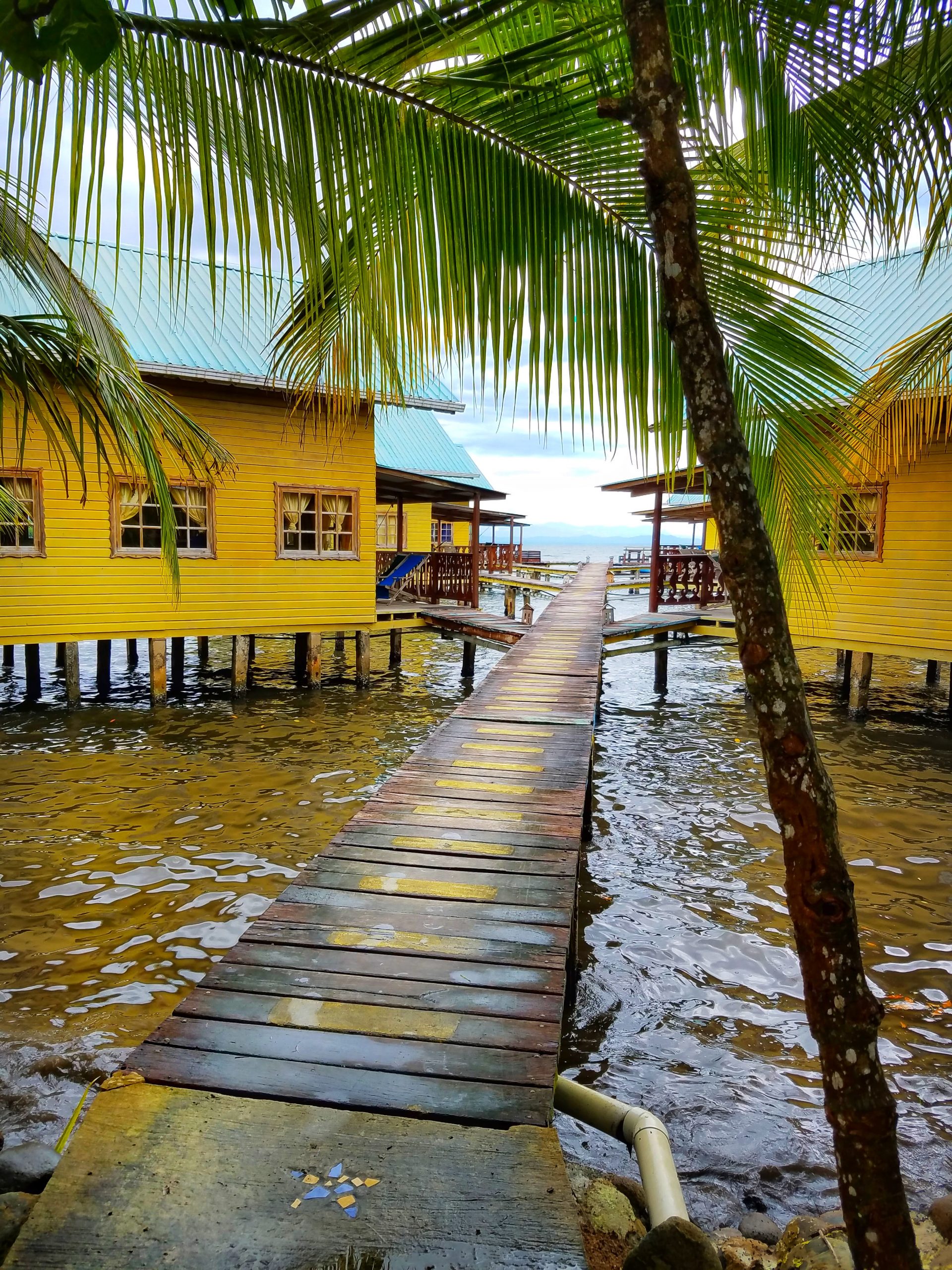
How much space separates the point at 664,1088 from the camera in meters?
4.16

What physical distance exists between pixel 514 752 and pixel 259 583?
8390mm

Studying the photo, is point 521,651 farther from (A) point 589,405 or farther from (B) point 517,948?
(A) point 589,405

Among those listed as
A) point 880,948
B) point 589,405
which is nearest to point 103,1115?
point 589,405

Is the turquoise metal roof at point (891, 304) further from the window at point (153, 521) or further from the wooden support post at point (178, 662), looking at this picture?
the wooden support post at point (178, 662)

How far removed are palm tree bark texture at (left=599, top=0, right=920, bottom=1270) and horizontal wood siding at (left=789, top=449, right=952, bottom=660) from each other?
Answer: 34.9 feet

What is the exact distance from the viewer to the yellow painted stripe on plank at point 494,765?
19.3 feet

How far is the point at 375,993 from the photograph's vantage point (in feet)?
9.63

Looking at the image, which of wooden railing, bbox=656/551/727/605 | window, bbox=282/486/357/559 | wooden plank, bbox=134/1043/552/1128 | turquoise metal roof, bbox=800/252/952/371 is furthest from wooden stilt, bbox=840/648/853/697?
wooden plank, bbox=134/1043/552/1128

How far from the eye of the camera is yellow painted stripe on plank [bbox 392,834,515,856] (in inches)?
170

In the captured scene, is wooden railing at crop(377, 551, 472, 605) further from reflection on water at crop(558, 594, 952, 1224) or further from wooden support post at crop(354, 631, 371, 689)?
reflection on water at crop(558, 594, 952, 1224)

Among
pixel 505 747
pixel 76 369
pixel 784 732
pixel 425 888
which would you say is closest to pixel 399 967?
pixel 425 888

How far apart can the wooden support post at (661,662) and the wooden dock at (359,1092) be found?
1119cm

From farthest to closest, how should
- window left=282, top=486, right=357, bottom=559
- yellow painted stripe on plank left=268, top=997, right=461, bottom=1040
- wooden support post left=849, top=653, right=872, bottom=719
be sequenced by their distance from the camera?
window left=282, top=486, right=357, bottom=559 → wooden support post left=849, top=653, right=872, bottom=719 → yellow painted stripe on plank left=268, top=997, right=461, bottom=1040

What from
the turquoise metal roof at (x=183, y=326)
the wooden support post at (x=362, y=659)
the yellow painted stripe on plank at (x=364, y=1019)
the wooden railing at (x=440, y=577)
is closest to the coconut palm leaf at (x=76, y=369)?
the yellow painted stripe on plank at (x=364, y=1019)
